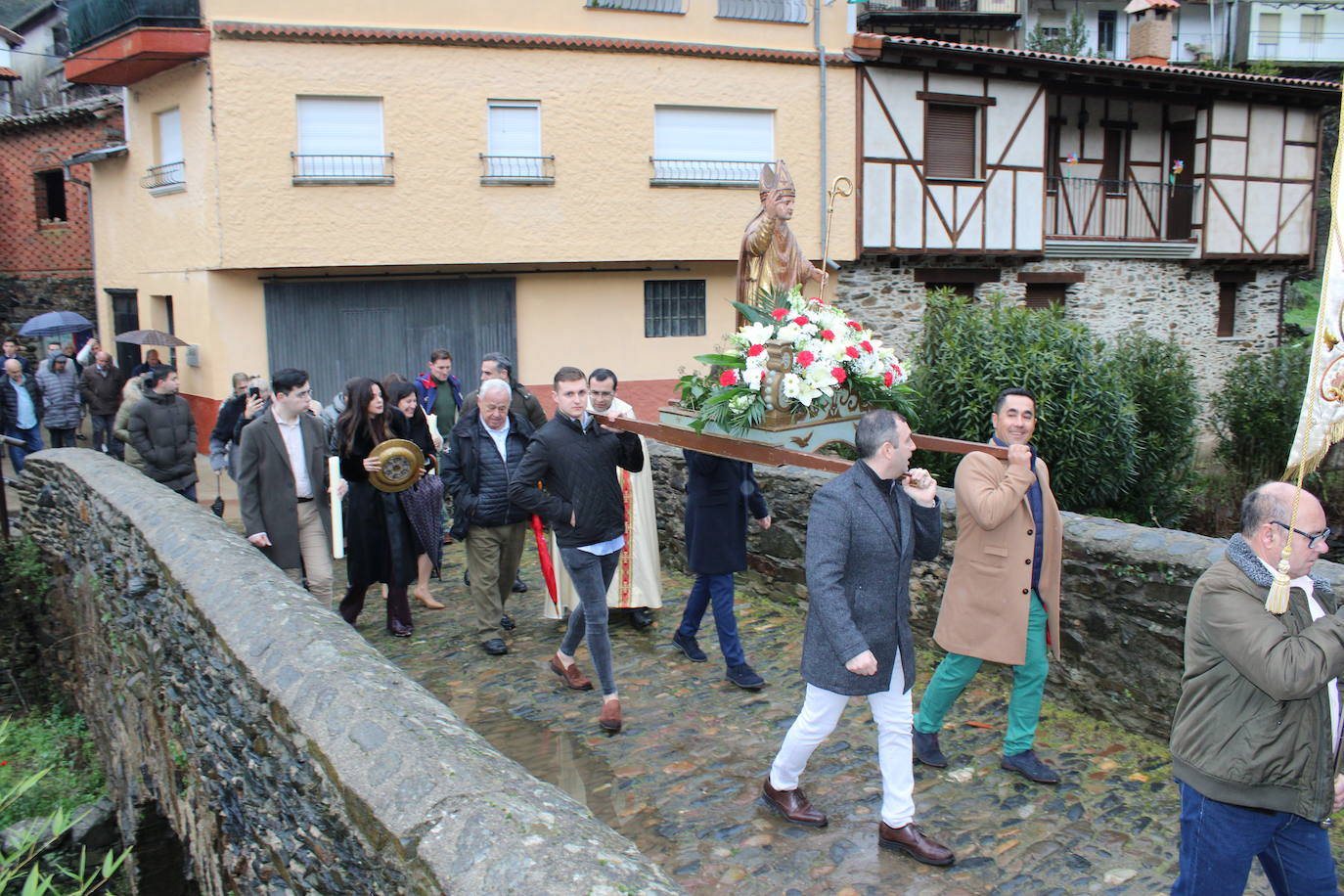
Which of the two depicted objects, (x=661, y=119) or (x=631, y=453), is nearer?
(x=631, y=453)

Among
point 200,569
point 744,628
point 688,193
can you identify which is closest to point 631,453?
point 744,628

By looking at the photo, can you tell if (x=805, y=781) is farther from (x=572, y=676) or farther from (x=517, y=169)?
(x=517, y=169)

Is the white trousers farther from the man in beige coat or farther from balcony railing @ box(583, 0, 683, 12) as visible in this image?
balcony railing @ box(583, 0, 683, 12)

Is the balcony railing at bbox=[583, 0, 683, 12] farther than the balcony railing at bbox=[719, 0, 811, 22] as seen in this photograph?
No

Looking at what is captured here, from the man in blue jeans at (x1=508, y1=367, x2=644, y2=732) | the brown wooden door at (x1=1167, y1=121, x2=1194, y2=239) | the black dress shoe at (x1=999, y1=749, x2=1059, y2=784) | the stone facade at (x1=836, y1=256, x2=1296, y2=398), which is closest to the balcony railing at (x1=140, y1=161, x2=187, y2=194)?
the stone facade at (x1=836, y1=256, x2=1296, y2=398)

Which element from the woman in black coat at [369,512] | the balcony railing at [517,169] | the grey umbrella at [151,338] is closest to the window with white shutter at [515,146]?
the balcony railing at [517,169]

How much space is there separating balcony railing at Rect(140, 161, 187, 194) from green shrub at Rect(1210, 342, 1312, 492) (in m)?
15.3

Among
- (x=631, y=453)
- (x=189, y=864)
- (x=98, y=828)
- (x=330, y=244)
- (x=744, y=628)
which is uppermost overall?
(x=330, y=244)

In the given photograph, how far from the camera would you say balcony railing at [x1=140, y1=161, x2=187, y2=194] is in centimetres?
1625

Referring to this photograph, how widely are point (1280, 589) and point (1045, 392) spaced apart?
762 centimetres

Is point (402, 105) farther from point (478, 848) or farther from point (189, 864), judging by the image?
point (478, 848)

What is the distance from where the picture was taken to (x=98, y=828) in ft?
23.9

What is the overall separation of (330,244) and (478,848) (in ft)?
47.6

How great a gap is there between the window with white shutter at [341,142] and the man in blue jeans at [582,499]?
11.0m
